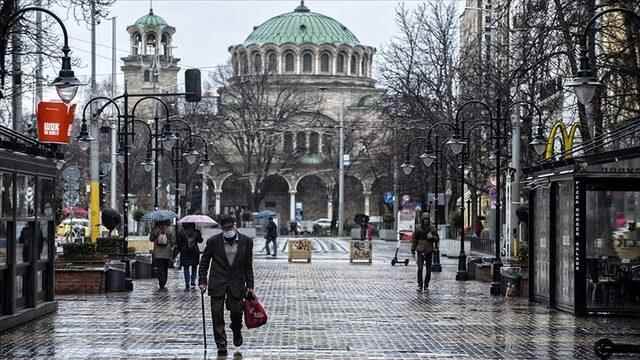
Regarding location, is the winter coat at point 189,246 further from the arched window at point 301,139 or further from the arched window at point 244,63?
the arched window at point 301,139

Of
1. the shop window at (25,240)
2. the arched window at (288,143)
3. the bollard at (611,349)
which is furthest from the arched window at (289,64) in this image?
the bollard at (611,349)

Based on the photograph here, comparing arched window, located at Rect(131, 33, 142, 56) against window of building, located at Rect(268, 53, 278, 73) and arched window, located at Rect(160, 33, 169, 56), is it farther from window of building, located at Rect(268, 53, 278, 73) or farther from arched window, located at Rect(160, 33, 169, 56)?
window of building, located at Rect(268, 53, 278, 73)

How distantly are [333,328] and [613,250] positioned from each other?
222 inches

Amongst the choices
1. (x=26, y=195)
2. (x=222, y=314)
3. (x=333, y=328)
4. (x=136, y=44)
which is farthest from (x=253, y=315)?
(x=136, y=44)

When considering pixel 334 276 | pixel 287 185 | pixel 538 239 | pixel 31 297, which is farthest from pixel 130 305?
pixel 287 185

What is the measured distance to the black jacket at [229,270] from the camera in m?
17.0

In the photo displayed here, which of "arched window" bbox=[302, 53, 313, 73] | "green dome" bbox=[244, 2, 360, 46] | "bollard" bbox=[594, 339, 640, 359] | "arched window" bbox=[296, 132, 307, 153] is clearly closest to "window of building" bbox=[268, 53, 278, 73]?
"green dome" bbox=[244, 2, 360, 46]

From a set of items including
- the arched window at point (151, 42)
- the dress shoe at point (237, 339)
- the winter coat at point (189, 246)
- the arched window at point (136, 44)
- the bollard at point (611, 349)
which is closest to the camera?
the bollard at point (611, 349)

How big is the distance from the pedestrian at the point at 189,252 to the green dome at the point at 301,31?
332 feet

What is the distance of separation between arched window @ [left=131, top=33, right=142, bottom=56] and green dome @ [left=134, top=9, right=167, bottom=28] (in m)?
1.74

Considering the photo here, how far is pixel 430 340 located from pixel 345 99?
11568 cm

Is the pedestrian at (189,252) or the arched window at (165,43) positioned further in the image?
the arched window at (165,43)

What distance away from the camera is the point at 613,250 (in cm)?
2356

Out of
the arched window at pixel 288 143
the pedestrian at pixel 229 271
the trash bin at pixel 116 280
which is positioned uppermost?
the arched window at pixel 288 143
